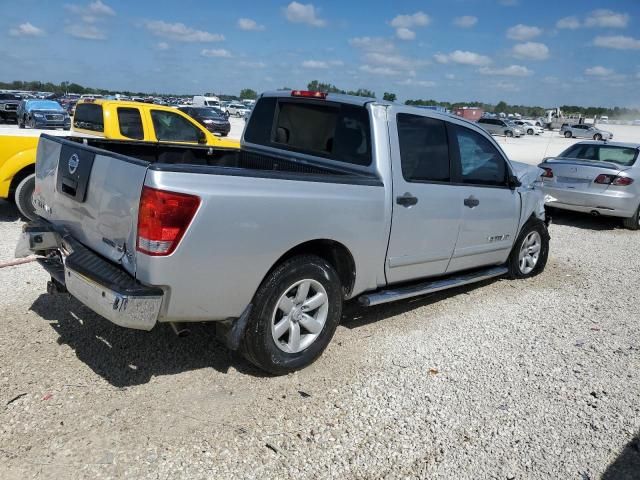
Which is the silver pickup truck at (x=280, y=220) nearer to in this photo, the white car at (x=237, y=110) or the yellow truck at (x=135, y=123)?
the yellow truck at (x=135, y=123)

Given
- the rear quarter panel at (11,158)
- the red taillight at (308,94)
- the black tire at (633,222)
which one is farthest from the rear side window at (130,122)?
the black tire at (633,222)

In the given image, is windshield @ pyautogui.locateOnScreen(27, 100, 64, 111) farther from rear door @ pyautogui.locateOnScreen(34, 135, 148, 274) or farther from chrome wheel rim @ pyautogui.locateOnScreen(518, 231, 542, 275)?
chrome wheel rim @ pyautogui.locateOnScreen(518, 231, 542, 275)

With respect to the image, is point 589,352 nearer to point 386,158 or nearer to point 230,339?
point 386,158

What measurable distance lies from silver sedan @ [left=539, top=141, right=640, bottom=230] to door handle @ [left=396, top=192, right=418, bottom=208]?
6.26m

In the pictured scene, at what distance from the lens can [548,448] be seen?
3205mm

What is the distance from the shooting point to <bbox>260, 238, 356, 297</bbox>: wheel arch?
3711 mm

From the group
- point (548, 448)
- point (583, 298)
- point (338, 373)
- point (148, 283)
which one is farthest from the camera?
point (583, 298)

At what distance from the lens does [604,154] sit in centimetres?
1049

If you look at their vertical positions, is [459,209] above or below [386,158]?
below

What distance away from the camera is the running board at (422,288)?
4.23 metres

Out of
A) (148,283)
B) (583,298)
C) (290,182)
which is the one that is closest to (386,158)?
(290,182)

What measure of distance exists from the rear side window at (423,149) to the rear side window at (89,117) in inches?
247

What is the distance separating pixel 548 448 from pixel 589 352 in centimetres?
166

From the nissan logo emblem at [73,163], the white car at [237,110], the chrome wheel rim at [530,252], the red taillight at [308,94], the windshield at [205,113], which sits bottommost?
the chrome wheel rim at [530,252]
